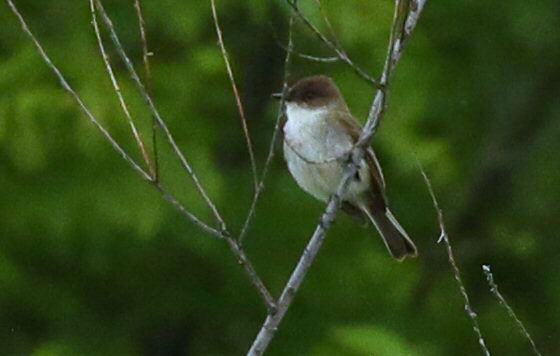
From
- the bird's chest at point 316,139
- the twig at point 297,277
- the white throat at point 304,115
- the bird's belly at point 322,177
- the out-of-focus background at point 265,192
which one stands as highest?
the twig at point 297,277

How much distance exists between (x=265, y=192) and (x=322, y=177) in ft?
6.58

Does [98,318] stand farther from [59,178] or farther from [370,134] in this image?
[370,134]

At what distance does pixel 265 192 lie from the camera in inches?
331

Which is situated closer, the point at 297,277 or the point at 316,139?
the point at 297,277

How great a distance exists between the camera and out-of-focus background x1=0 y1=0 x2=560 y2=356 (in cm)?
802

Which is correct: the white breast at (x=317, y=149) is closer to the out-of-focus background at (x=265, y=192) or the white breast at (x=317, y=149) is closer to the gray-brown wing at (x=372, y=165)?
the gray-brown wing at (x=372, y=165)

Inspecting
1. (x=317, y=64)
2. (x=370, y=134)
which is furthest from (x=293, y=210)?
(x=370, y=134)

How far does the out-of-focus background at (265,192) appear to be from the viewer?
8.02m

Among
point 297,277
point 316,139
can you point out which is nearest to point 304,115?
point 316,139

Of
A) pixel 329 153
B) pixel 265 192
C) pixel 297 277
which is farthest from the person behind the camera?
pixel 265 192

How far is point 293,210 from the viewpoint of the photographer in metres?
8.51

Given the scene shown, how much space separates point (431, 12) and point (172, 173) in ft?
5.41

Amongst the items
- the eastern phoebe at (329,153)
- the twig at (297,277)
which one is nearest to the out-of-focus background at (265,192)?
the eastern phoebe at (329,153)

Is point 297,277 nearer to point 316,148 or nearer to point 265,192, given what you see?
point 316,148
